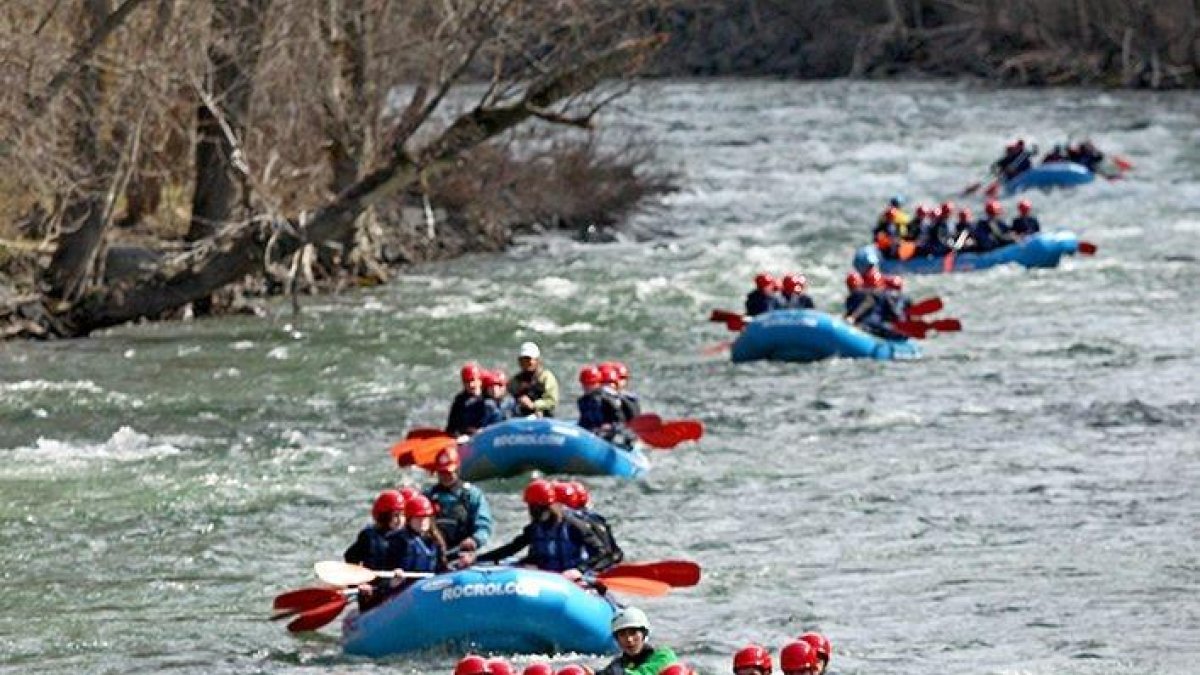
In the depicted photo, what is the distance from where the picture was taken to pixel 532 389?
21.0m

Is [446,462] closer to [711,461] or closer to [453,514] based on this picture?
[453,514]

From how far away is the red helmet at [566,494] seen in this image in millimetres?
15711

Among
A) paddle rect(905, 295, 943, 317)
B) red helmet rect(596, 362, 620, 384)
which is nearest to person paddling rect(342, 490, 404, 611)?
red helmet rect(596, 362, 620, 384)

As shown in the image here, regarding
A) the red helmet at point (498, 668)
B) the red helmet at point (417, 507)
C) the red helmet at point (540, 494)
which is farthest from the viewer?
the red helmet at point (540, 494)

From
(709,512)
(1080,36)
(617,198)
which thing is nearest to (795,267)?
(617,198)

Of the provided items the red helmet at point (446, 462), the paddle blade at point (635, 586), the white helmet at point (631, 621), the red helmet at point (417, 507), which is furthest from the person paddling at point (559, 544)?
the white helmet at point (631, 621)

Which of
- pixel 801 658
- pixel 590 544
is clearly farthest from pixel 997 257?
pixel 801 658

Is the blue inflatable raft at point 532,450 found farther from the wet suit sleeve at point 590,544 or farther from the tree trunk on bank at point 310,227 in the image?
the tree trunk on bank at point 310,227

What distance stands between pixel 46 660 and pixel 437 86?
16.1m

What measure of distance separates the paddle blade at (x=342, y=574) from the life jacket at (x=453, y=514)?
142cm

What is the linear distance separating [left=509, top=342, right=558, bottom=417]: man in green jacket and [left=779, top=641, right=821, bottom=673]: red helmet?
9.11m

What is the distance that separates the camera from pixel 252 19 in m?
30.1

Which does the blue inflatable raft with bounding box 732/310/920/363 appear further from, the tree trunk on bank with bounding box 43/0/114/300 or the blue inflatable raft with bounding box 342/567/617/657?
the blue inflatable raft with bounding box 342/567/617/657

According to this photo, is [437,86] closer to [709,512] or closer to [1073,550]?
[709,512]
